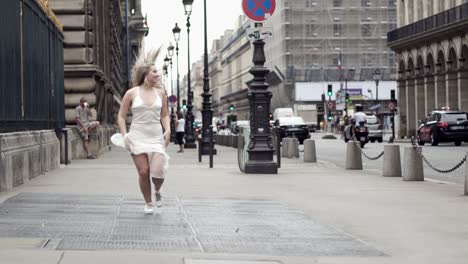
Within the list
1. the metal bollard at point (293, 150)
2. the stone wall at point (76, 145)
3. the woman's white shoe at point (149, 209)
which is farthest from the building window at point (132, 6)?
the woman's white shoe at point (149, 209)

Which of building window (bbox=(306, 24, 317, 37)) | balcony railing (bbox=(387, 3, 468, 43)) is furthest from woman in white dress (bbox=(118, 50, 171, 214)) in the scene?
building window (bbox=(306, 24, 317, 37))

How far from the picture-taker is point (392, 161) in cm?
1919

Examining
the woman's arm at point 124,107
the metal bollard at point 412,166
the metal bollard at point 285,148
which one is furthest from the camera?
the metal bollard at point 285,148

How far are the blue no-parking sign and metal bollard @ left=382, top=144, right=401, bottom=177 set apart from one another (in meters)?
3.64

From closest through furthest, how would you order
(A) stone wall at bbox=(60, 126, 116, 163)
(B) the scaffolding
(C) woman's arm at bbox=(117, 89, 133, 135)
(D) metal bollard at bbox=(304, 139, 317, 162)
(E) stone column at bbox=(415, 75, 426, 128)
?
(C) woman's arm at bbox=(117, 89, 133, 135) < (A) stone wall at bbox=(60, 126, 116, 163) < (D) metal bollard at bbox=(304, 139, 317, 162) < (E) stone column at bbox=(415, 75, 426, 128) < (B) the scaffolding

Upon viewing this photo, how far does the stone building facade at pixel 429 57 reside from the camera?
57375 mm

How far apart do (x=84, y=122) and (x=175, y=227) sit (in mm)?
17318

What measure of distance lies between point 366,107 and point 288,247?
11126cm

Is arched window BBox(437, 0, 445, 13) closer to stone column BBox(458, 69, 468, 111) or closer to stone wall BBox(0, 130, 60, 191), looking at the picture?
stone column BBox(458, 69, 468, 111)

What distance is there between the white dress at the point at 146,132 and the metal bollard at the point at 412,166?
7.98m

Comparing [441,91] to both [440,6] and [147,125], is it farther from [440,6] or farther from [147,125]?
[147,125]

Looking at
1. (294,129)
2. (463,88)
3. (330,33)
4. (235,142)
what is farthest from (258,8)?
(330,33)

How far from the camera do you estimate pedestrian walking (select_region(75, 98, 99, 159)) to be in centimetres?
2622

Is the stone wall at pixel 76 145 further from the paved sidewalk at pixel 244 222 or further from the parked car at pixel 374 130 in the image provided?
the parked car at pixel 374 130
